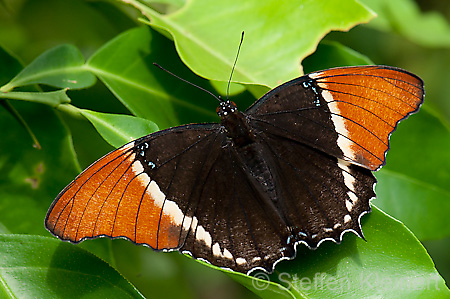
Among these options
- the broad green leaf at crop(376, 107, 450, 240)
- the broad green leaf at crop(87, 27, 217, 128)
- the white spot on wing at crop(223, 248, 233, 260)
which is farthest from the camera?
the broad green leaf at crop(376, 107, 450, 240)

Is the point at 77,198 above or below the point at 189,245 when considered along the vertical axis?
above

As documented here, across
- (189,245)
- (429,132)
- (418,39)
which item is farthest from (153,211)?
(418,39)

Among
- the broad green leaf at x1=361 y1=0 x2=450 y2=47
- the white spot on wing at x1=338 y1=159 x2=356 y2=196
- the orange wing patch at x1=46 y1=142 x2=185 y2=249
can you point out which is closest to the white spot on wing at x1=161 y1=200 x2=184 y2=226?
the orange wing patch at x1=46 y1=142 x2=185 y2=249

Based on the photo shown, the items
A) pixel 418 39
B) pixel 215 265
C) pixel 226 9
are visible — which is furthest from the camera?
pixel 418 39

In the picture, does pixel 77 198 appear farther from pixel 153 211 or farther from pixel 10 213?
pixel 10 213

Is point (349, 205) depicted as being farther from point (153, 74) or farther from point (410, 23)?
point (410, 23)

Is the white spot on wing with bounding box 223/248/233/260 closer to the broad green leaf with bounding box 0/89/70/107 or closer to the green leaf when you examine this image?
the green leaf

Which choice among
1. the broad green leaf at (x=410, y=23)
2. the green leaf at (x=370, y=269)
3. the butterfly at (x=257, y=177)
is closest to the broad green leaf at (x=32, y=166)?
the butterfly at (x=257, y=177)
